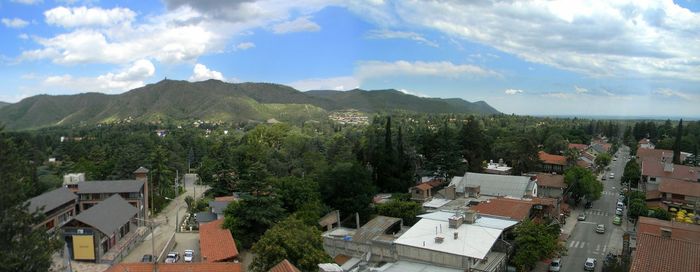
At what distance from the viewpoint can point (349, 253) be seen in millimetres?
31406

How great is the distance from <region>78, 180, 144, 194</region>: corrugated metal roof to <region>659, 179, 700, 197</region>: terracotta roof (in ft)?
169

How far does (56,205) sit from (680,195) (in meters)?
57.0

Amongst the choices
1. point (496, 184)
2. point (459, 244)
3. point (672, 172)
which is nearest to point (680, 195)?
point (672, 172)

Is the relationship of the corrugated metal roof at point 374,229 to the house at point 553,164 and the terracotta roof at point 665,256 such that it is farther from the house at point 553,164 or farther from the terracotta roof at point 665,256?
the house at point 553,164

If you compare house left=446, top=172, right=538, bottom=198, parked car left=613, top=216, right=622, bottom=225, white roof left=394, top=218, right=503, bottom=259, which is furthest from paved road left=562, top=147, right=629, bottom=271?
white roof left=394, top=218, right=503, bottom=259

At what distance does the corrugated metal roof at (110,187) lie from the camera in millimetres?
43875

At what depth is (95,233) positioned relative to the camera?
32500 mm

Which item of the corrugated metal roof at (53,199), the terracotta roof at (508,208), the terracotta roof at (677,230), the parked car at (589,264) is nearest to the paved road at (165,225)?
the corrugated metal roof at (53,199)

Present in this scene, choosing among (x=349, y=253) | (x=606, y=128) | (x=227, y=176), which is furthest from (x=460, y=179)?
(x=606, y=128)

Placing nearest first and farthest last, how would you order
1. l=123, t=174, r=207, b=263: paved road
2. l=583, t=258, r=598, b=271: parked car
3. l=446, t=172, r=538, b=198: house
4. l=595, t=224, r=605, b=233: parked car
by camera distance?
l=583, t=258, r=598, b=271: parked car, l=123, t=174, r=207, b=263: paved road, l=595, t=224, r=605, b=233: parked car, l=446, t=172, r=538, b=198: house

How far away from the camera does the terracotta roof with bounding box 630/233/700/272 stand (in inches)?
779

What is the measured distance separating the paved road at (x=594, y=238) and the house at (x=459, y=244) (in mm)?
6133

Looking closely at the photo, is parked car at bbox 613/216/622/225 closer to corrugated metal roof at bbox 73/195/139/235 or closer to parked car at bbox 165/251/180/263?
parked car at bbox 165/251/180/263

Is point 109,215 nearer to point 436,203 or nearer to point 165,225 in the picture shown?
point 165,225
